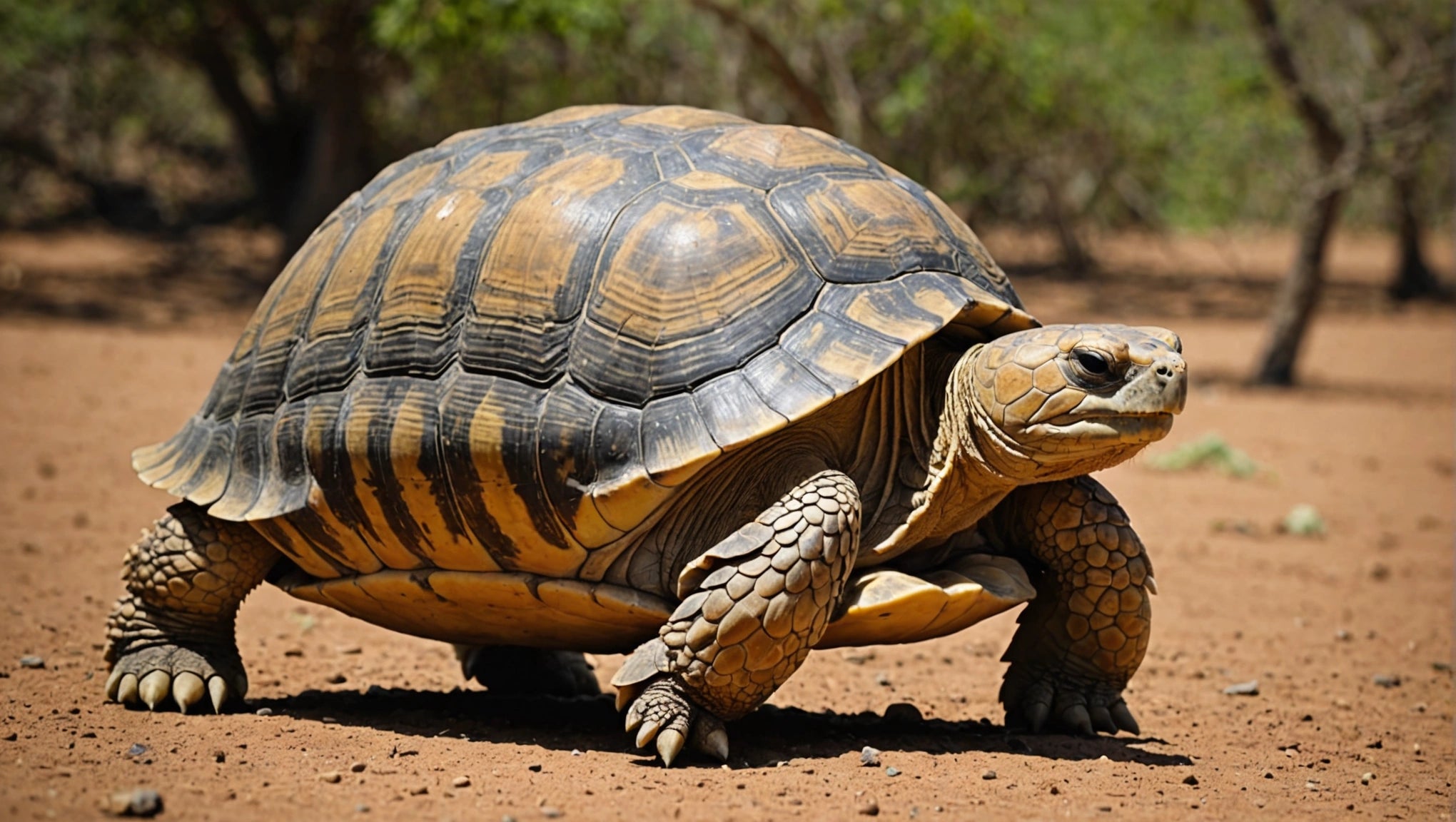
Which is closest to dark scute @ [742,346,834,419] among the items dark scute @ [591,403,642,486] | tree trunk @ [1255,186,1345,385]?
dark scute @ [591,403,642,486]

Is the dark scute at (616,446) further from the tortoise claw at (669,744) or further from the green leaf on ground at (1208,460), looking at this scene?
the green leaf on ground at (1208,460)

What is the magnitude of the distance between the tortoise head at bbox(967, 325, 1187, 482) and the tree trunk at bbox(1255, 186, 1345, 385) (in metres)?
10.0

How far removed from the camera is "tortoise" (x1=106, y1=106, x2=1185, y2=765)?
11.7 feet

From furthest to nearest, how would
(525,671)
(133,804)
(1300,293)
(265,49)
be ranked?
(265,49)
(1300,293)
(525,671)
(133,804)

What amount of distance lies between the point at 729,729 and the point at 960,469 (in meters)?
1.02

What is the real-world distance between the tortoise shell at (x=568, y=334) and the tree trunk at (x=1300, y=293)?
9855mm

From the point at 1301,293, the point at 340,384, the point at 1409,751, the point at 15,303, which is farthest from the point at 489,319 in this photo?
the point at 15,303

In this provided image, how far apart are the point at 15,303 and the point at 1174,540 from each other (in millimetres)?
11696

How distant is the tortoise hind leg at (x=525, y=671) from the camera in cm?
Answer: 486

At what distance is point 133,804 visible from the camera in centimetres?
299

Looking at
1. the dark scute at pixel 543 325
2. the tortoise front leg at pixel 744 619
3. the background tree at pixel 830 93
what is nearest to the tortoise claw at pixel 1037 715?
the tortoise front leg at pixel 744 619

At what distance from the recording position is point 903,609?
3.66 meters

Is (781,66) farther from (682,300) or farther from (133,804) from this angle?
(133,804)

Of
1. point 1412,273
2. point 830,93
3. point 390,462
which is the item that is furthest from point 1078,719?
point 1412,273
